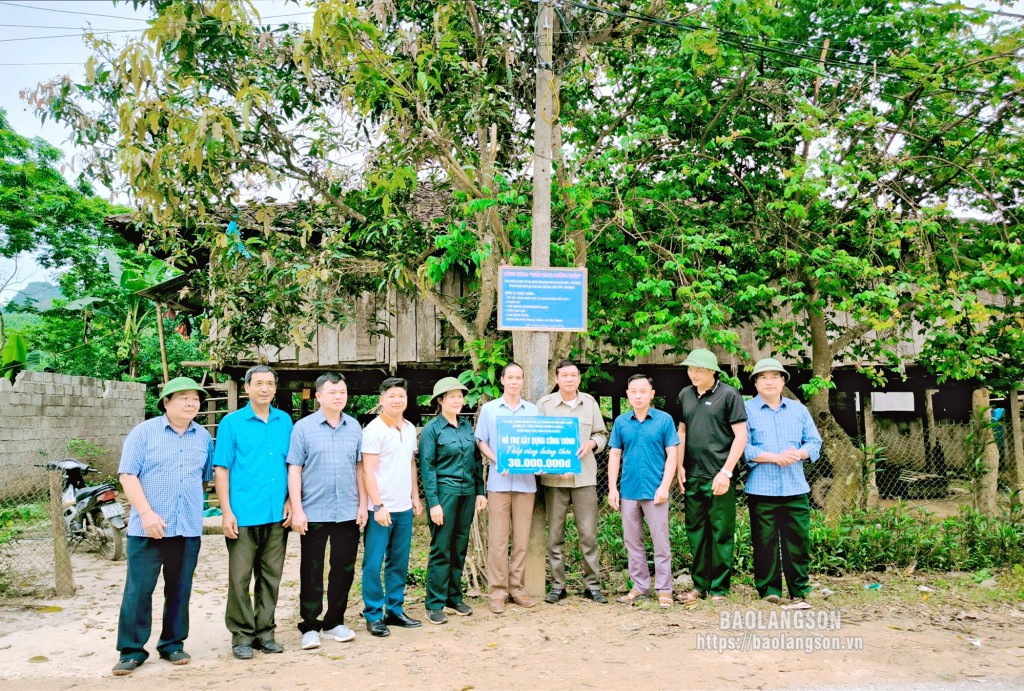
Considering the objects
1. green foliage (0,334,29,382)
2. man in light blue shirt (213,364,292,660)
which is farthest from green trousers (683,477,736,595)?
green foliage (0,334,29,382)

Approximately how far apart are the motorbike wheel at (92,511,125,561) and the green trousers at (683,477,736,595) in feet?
19.3

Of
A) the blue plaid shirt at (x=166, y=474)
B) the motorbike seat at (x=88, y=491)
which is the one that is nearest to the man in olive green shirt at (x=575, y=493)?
the blue plaid shirt at (x=166, y=474)

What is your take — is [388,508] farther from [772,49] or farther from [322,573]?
[772,49]

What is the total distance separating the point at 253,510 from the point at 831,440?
7146 mm

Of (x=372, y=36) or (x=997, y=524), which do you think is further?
(x=997, y=524)

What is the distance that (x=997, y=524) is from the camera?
6.83m

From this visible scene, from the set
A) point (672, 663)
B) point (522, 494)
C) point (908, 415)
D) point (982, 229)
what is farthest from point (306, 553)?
point (908, 415)

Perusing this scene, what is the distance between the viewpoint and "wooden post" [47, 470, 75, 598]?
5754 millimetres

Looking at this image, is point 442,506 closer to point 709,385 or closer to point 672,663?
point 672,663

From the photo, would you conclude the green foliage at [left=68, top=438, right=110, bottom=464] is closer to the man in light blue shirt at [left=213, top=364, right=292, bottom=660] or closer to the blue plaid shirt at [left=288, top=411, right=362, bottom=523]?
the man in light blue shirt at [left=213, top=364, right=292, bottom=660]

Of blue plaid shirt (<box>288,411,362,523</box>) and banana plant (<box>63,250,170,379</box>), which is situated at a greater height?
banana plant (<box>63,250,170,379</box>)

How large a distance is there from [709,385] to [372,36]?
359cm

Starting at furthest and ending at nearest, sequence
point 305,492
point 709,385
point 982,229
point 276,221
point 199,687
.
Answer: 1. point 276,221
2. point 982,229
3. point 709,385
4. point 305,492
5. point 199,687

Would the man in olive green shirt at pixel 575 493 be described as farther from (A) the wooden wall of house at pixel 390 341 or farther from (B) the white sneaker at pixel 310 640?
(A) the wooden wall of house at pixel 390 341
